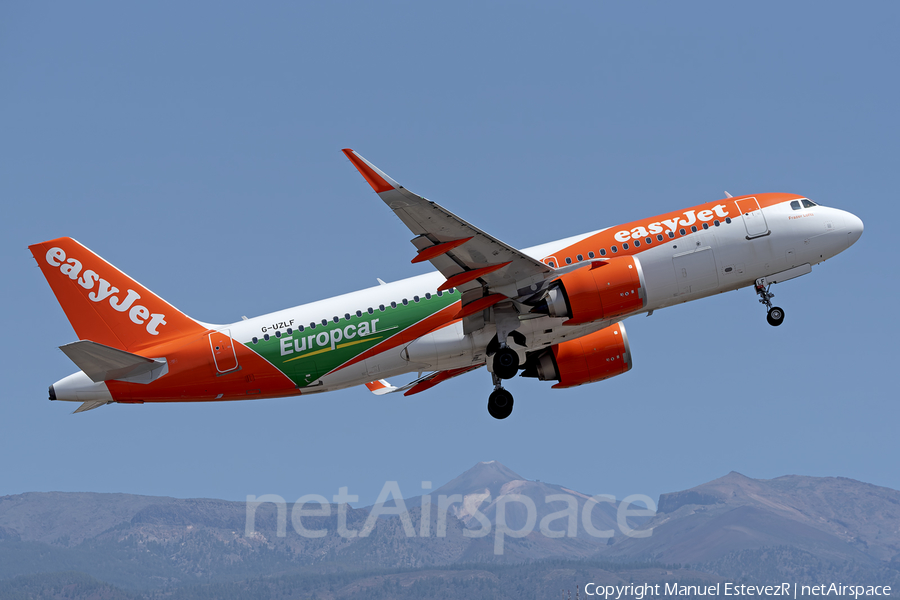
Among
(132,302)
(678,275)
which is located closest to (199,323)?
(132,302)

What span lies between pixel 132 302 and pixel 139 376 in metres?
3.84

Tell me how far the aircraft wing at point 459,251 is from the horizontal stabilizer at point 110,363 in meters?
13.0

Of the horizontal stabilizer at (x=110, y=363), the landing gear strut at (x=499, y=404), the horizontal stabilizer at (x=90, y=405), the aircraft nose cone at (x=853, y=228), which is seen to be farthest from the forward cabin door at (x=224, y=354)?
the aircraft nose cone at (x=853, y=228)

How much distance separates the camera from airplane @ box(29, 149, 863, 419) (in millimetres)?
41531

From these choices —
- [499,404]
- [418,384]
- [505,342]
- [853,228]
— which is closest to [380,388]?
[418,384]

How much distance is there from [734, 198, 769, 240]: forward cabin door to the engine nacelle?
5.68m

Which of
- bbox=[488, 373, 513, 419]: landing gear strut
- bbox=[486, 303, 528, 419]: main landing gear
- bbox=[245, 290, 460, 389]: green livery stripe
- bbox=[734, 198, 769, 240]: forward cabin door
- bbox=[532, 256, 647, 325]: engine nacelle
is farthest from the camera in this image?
bbox=[488, 373, 513, 419]: landing gear strut

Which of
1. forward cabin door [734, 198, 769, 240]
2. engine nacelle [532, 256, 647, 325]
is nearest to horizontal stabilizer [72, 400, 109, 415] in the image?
engine nacelle [532, 256, 647, 325]

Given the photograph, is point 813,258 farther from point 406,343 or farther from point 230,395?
point 230,395

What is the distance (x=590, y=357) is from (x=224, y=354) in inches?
654

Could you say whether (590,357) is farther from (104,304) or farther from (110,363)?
(104,304)

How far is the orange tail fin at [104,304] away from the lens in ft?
146

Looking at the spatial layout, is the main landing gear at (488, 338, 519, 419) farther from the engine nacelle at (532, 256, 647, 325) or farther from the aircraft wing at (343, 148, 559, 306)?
the engine nacelle at (532, 256, 647, 325)

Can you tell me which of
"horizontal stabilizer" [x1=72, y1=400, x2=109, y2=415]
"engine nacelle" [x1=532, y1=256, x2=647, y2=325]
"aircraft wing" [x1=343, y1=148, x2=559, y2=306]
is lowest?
"horizontal stabilizer" [x1=72, y1=400, x2=109, y2=415]
